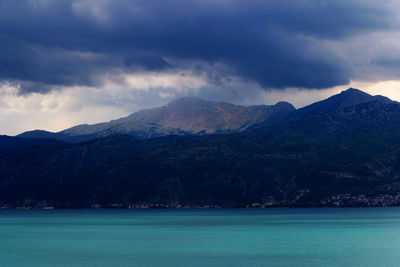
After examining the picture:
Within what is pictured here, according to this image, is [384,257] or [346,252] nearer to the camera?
[384,257]

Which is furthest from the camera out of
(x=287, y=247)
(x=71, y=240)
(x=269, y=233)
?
(x=269, y=233)

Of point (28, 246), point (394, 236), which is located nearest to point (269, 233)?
point (394, 236)

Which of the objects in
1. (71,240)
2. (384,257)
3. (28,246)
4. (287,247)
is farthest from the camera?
(71,240)

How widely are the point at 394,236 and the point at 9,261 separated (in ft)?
378

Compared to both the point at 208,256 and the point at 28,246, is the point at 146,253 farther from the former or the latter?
the point at 28,246

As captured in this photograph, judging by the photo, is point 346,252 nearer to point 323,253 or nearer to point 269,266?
point 323,253

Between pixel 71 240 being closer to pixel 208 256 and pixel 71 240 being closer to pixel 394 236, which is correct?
pixel 208 256

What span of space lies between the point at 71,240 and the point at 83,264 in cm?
6309

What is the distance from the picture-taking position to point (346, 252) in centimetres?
13412

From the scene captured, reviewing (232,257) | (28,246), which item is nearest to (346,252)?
(232,257)

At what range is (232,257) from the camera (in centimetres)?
12638

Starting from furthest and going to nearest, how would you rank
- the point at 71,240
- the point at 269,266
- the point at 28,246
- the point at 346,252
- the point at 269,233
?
the point at 269,233
the point at 71,240
the point at 28,246
the point at 346,252
the point at 269,266

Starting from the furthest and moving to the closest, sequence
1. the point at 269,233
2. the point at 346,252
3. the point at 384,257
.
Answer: the point at 269,233, the point at 346,252, the point at 384,257

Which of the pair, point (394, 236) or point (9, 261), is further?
point (394, 236)
